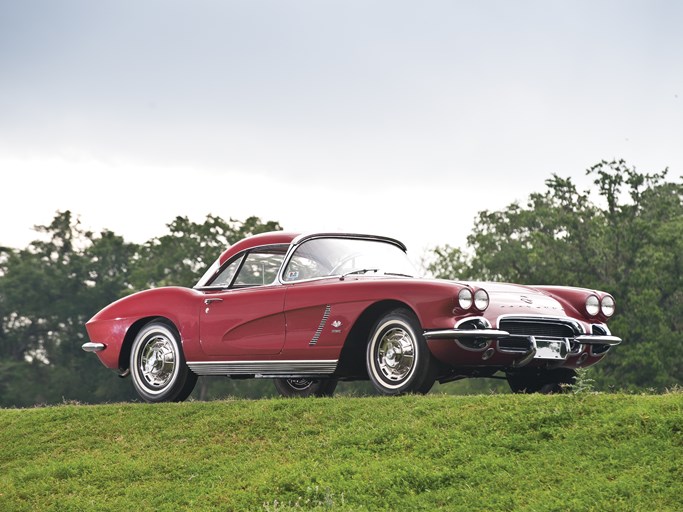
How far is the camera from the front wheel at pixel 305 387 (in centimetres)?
1344

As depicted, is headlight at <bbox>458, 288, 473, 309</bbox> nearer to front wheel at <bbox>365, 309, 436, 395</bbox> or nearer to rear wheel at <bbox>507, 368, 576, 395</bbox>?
front wheel at <bbox>365, 309, 436, 395</bbox>

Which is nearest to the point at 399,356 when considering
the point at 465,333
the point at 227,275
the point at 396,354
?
the point at 396,354

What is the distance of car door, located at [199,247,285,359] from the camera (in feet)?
37.7

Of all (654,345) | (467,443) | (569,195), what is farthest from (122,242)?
(467,443)

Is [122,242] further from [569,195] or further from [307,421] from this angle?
[307,421]

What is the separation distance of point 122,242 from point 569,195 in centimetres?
3132

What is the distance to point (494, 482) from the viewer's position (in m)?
7.93

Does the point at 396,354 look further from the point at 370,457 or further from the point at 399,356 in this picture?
the point at 370,457

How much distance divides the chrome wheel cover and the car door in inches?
27.8

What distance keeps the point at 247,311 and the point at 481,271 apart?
40.7 metres

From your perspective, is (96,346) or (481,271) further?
(481,271)

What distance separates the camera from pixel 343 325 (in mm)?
10719

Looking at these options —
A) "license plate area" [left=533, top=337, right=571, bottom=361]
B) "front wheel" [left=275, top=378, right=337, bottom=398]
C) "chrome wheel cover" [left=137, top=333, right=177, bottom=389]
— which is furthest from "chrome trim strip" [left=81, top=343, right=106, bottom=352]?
"license plate area" [left=533, top=337, right=571, bottom=361]

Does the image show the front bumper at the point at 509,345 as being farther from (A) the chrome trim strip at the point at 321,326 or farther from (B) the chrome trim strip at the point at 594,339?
(A) the chrome trim strip at the point at 321,326
